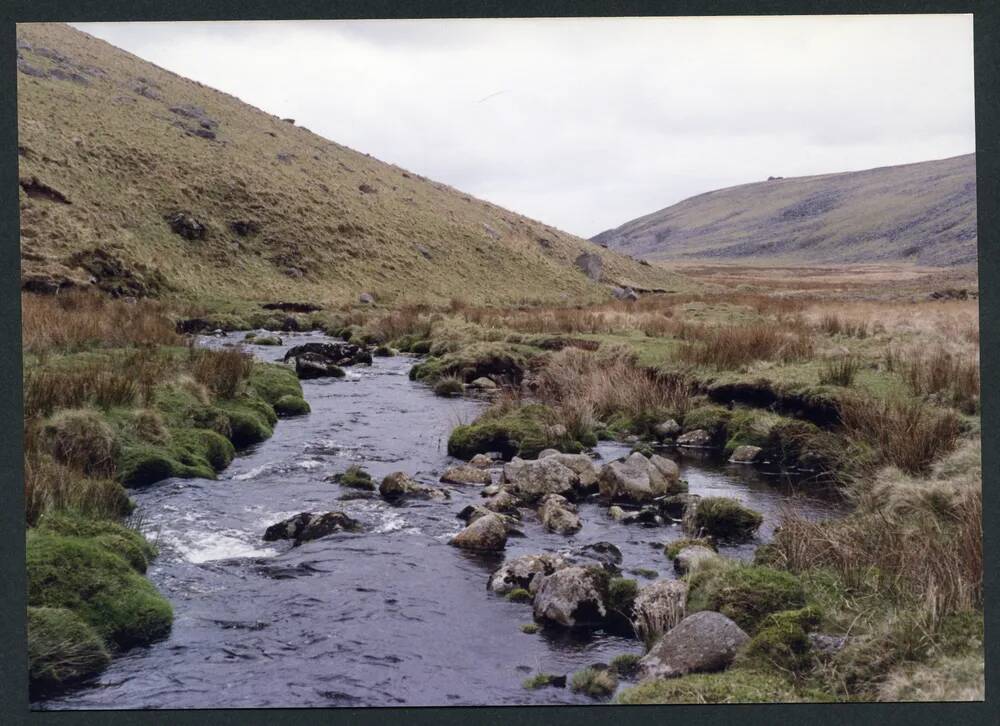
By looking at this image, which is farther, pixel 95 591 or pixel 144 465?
pixel 144 465

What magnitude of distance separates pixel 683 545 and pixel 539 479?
8.40ft

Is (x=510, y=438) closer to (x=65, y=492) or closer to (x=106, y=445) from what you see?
(x=106, y=445)

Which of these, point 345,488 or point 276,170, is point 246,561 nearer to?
point 345,488

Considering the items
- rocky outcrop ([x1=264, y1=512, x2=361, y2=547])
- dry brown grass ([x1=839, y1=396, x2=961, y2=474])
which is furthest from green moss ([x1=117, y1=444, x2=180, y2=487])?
dry brown grass ([x1=839, y1=396, x2=961, y2=474])

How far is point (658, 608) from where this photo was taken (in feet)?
19.5

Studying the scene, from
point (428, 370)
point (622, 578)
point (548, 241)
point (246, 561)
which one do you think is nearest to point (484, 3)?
point (622, 578)

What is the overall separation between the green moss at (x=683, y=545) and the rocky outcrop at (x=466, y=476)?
132 inches

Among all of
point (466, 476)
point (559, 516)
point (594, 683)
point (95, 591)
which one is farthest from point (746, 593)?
point (466, 476)

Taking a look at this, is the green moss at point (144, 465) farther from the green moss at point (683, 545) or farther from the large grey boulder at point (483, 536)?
the green moss at point (683, 545)

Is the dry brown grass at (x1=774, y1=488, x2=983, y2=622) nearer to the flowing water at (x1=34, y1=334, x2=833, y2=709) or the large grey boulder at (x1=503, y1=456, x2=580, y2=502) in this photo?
the flowing water at (x1=34, y1=334, x2=833, y2=709)

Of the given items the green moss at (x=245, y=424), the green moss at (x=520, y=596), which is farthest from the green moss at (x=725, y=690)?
the green moss at (x=245, y=424)

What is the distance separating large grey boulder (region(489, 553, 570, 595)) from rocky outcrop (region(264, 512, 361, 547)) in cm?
208

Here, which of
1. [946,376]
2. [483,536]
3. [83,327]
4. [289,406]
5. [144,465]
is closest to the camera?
[483,536]

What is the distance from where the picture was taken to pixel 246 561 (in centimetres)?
729
